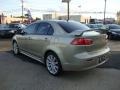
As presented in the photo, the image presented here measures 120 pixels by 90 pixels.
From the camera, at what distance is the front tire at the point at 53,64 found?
5.91 metres

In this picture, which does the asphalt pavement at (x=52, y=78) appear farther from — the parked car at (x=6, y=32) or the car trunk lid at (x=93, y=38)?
the parked car at (x=6, y=32)

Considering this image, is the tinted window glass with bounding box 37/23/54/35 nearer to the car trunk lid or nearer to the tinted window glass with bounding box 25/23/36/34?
the tinted window glass with bounding box 25/23/36/34

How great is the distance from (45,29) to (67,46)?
4.55 ft

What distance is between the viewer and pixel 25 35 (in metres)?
7.80

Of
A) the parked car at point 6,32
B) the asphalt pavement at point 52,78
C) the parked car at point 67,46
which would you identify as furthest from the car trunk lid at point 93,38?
the parked car at point 6,32

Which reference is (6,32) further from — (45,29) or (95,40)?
(95,40)

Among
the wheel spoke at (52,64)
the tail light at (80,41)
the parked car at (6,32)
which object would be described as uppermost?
the tail light at (80,41)

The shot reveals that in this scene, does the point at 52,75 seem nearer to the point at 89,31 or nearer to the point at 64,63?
the point at 64,63

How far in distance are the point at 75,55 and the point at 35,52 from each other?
2.01m

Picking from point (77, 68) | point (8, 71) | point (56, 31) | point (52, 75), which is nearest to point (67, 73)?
point (52, 75)

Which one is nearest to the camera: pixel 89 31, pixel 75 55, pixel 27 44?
pixel 75 55

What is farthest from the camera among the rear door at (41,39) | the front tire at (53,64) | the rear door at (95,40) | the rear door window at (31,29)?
the rear door window at (31,29)

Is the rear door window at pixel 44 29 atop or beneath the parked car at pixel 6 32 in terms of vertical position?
atop

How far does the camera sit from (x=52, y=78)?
19.3 feet
